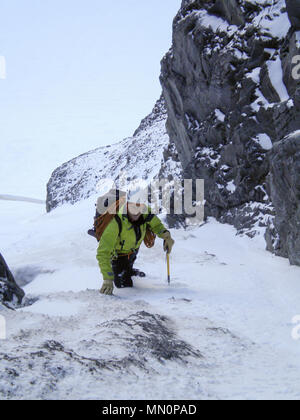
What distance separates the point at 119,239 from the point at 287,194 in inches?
161

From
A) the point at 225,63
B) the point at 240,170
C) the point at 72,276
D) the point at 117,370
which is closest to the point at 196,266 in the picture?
the point at 72,276

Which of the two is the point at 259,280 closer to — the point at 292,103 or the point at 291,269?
the point at 291,269

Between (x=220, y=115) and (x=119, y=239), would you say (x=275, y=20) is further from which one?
(x=119, y=239)

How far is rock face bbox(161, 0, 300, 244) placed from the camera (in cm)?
1364

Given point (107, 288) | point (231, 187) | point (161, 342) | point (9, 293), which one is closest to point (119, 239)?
point (107, 288)

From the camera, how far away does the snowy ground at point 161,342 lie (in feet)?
7.16

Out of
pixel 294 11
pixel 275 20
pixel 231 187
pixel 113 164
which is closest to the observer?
pixel 294 11

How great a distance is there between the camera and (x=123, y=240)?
557 cm

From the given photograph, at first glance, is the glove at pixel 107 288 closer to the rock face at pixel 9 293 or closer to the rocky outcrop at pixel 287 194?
the rock face at pixel 9 293

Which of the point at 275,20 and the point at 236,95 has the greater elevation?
the point at 275,20

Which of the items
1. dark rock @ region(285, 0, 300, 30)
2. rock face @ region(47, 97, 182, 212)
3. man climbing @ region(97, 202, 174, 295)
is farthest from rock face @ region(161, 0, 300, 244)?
rock face @ region(47, 97, 182, 212)

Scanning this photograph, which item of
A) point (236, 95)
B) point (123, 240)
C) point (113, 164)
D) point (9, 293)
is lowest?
point (9, 293)

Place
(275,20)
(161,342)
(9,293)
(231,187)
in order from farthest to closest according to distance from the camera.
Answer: (231,187) < (275,20) < (9,293) < (161,342)

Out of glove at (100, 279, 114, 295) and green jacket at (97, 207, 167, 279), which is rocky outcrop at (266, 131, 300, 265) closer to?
green jacket at (97, 207, 167, 279)
